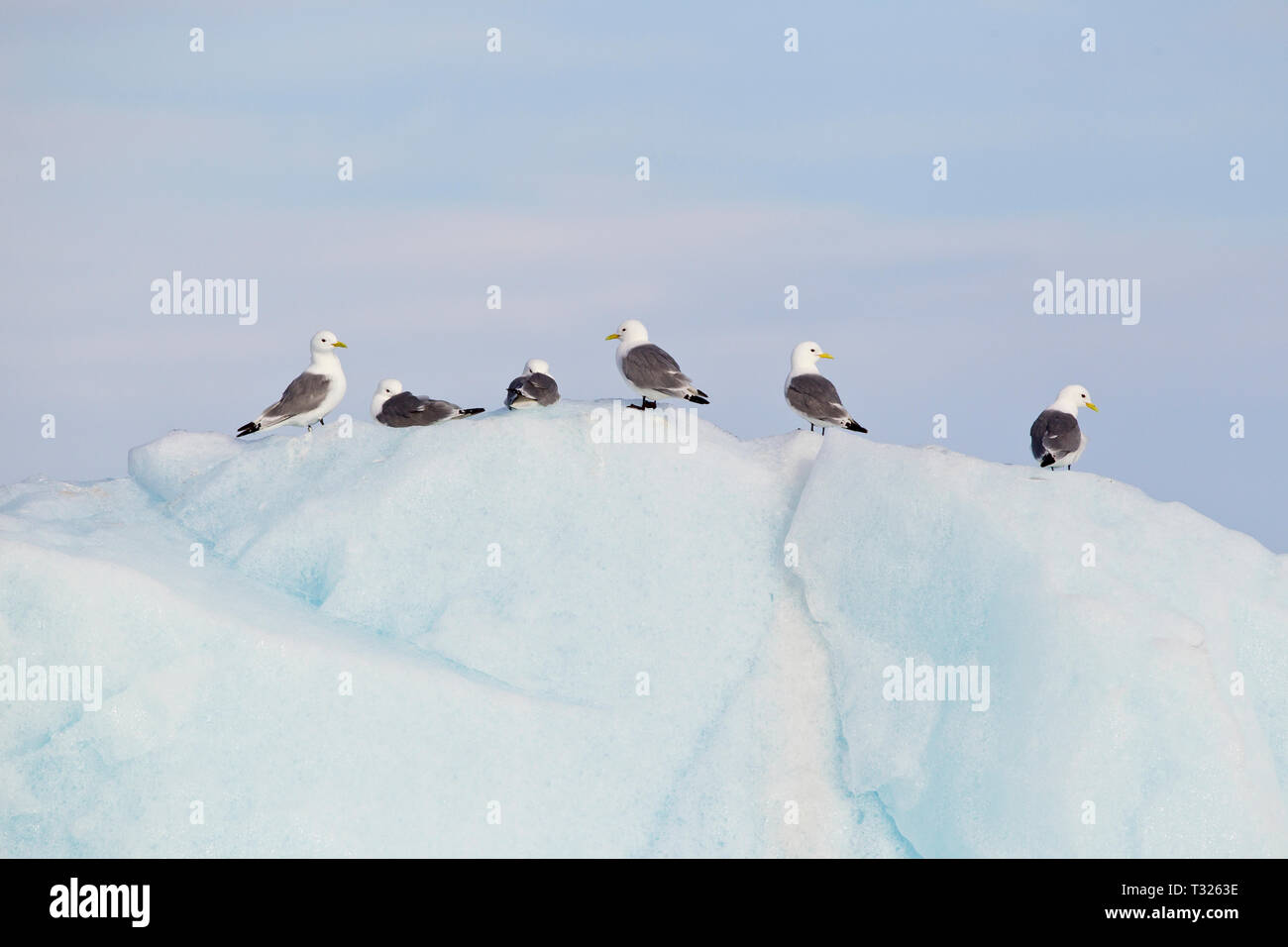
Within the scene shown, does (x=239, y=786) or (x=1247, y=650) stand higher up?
(x=1247, y=650)

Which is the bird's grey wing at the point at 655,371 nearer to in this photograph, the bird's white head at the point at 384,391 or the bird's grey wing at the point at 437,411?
the bird's grey wing at the point at 437,411

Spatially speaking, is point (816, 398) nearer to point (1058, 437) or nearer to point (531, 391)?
point (1058, 437)

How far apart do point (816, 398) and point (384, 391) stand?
3.37 m

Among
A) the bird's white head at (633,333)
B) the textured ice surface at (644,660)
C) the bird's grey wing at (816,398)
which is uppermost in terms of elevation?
the bird's white head at (633,333)

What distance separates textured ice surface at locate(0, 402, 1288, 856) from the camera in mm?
8125

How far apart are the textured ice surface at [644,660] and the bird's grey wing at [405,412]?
47cm

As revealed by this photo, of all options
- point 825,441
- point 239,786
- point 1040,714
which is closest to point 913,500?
point 825,441

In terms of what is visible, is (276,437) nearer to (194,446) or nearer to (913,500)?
(194,446)

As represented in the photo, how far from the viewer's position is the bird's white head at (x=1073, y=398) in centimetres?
1078

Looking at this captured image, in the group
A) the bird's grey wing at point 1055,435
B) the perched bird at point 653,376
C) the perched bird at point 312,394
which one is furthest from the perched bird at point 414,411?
the bird's grey wing at point 1055,435

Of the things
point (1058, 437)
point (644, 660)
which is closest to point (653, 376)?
point (644, 660)

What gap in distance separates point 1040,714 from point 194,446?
21.9ft

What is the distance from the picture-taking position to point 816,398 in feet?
34.8

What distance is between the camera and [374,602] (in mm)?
9305
